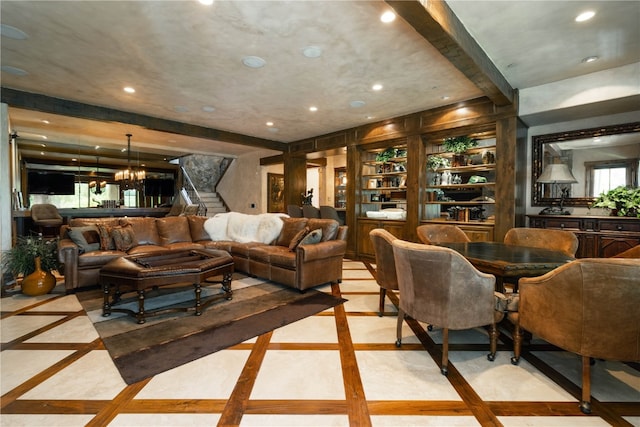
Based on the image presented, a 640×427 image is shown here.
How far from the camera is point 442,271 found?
193 cm

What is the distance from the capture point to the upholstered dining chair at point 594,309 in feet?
5.01

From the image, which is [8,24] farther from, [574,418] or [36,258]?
[574,418]

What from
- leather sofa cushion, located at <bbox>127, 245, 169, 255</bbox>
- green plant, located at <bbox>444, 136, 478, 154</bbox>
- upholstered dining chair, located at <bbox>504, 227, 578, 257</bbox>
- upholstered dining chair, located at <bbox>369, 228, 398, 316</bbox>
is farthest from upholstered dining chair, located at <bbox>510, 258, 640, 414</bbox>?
leather sofa cushion, located at <bbox>127, 245, 169, 255</bbox>

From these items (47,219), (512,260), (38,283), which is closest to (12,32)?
(38,283)

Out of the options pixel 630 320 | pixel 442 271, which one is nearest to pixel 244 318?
A: pixel 442 271

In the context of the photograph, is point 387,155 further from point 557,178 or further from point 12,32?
point 12,32

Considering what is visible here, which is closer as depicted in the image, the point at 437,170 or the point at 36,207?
the point at 437,170

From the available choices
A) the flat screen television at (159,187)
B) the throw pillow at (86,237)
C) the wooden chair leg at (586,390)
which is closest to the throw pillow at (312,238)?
the wooden chair leg at (586,390)

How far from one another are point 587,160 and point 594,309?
142 inches

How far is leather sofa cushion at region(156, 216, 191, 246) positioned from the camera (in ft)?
15.8

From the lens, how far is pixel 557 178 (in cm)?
397

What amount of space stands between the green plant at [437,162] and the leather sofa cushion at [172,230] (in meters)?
4.63

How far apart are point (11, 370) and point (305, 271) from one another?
2.62 meters

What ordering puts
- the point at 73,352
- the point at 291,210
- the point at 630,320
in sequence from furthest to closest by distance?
the point at 291,210 → the point at 73,352 → the point at 630,320
